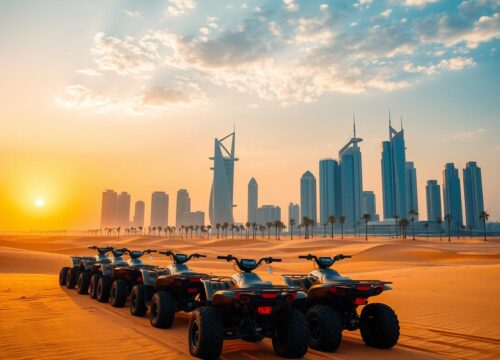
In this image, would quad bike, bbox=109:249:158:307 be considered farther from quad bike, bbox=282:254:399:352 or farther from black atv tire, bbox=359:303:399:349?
black atv tire, bbox=359:303:399:349

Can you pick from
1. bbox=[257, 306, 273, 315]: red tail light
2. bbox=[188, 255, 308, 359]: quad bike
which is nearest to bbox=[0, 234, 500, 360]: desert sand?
bbox=[188, 255, 308, 359]: quad bike

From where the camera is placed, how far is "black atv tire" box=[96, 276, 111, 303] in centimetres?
1387

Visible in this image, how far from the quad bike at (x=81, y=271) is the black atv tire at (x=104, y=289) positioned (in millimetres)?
2075

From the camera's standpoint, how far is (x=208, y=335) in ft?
22.4

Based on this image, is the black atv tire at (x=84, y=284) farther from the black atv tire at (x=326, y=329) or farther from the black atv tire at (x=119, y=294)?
the black atv tire at (x=326, y=329)

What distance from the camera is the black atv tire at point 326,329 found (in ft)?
25.4

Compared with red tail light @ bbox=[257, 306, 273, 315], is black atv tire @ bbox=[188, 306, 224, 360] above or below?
below

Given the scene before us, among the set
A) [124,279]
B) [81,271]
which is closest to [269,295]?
[124,279]

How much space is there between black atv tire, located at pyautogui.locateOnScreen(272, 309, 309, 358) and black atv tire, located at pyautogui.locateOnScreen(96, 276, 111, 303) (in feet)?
27.3

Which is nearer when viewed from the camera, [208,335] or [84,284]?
[208,335]

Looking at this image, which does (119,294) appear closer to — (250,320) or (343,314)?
(250,320)

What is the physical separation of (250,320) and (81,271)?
1283 cm

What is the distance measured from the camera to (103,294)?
546 inches

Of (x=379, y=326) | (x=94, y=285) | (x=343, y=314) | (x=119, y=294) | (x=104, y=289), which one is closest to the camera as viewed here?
(x=379, y=326)
